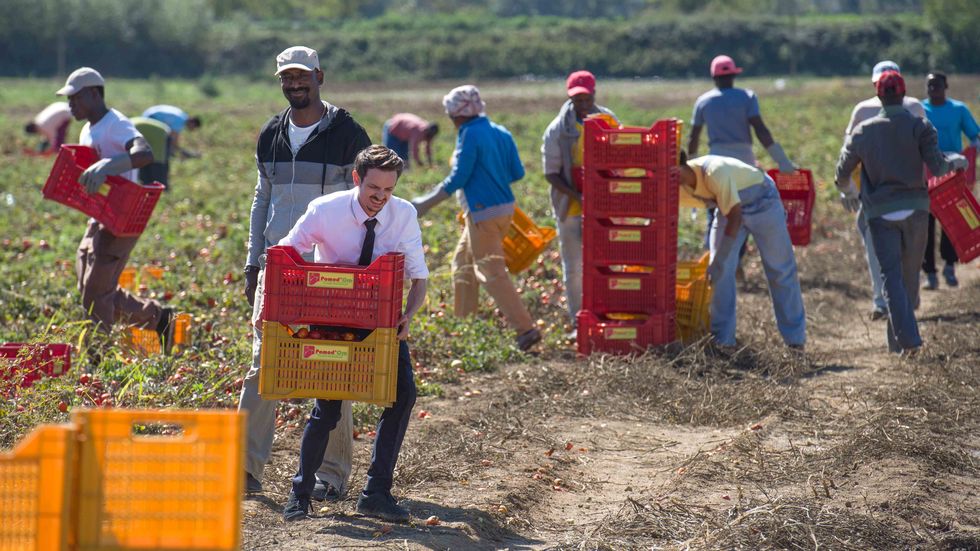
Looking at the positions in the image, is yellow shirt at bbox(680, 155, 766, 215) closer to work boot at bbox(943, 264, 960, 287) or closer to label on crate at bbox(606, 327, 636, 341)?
label on crate at bbox(606, 327, 636, 341)

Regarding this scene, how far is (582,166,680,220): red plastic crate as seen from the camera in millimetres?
7926

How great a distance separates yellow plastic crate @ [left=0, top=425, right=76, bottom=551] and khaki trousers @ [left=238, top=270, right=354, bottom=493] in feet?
7.42

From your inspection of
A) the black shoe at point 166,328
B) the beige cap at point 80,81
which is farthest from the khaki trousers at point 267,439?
the black shoe at point 166,328

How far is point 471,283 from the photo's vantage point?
9031 mm

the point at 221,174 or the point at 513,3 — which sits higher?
the point at 513,3

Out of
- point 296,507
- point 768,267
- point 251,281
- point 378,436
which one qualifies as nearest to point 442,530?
point 378,436

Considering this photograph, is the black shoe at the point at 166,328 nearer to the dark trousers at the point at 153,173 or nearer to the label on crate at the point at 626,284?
the dark trousers at the point at 153,173

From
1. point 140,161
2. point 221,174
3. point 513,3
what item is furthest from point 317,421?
point 513,3

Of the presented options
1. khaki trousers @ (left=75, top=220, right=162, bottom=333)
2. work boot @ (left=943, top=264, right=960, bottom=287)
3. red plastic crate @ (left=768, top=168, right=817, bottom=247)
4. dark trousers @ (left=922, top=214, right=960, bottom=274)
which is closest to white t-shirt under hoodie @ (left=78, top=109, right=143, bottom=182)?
khaki trousers @ (left=75, top=220, right=162, bottom=333)

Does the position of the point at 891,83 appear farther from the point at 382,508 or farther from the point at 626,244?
the point at 382,508

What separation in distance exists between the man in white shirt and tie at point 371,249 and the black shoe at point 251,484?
457 millimetres

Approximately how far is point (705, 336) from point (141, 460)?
5.46m

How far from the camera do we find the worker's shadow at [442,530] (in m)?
4.85

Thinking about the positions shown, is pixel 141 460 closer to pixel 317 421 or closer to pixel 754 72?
pixel 317 421
